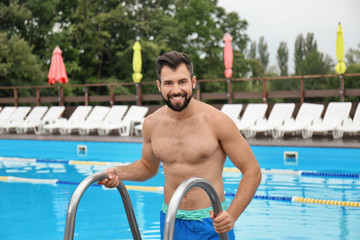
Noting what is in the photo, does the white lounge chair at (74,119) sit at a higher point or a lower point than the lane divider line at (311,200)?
higher

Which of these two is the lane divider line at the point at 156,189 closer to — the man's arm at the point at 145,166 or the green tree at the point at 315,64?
the man's arm at the point at 145,166

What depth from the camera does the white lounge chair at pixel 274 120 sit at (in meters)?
11.2

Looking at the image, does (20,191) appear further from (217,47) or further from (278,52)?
(278,52)

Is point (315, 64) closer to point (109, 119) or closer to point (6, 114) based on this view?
point (109, 119)

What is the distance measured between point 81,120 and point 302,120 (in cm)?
624

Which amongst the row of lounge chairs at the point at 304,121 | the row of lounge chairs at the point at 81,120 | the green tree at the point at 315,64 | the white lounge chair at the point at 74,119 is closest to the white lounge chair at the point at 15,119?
the row of lounge chairs at the point at 81,120

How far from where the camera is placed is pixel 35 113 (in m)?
15.0

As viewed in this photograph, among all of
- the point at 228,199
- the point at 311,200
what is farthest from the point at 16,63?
the point at 311,200

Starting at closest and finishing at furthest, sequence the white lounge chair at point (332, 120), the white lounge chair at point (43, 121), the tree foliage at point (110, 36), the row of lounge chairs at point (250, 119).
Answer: the white lounge chair at point (332, 120), the row of lounge chairs at point (250, 119), the white lounge chair at point (43, 121), the tree foliage at point (110, 36)

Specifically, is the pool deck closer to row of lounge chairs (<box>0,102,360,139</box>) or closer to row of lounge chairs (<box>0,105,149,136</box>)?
row of lounge chairs (<box>0,102,360,139</box>)

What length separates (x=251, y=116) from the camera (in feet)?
39.0

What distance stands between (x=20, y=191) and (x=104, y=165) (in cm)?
241

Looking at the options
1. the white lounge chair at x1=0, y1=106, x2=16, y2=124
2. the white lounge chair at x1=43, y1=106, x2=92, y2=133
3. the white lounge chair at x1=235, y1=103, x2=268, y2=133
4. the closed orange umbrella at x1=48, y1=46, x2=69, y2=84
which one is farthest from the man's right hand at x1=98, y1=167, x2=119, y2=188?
the white lounge chair at x1=0, y1=106, x2=16, y2=124

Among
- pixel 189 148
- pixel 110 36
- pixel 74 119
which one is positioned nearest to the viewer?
pixel 189 148
